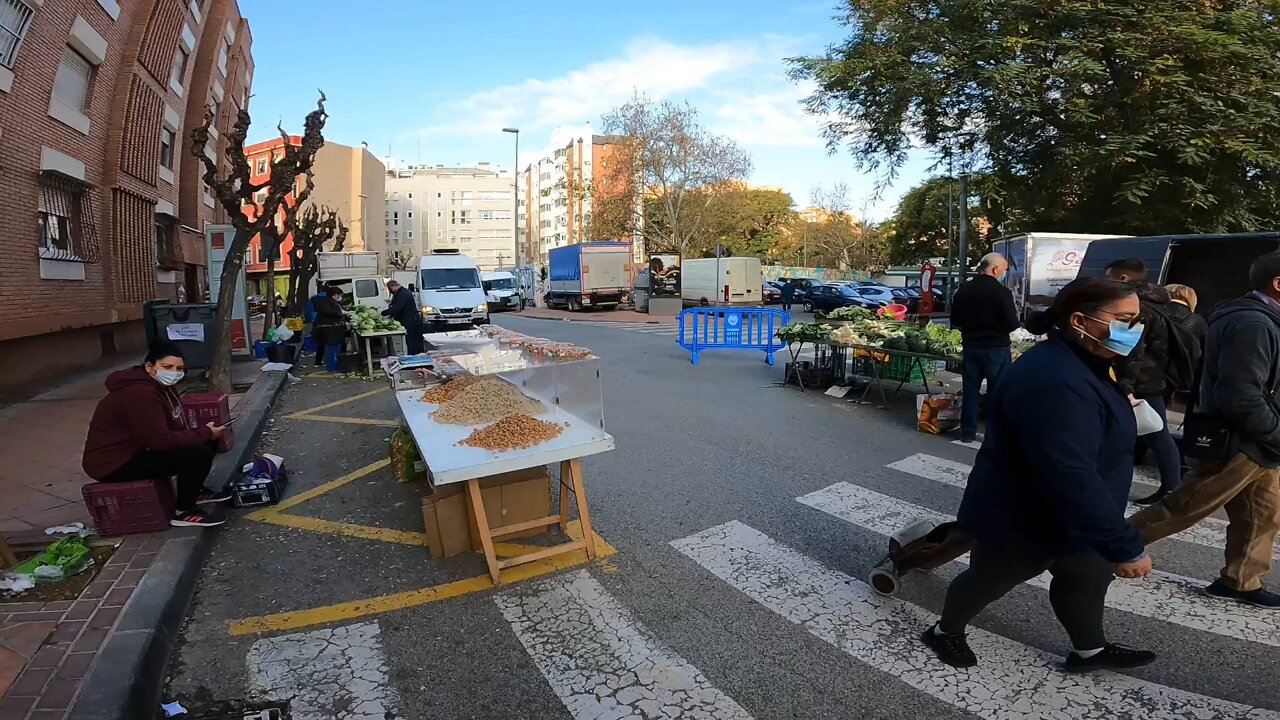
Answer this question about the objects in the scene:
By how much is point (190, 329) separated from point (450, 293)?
32.2 feet

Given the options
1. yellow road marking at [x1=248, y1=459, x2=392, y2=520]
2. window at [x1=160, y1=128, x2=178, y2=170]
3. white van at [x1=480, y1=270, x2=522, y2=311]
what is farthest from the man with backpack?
white van at [x1=480, y1=270, x2=522, y2=311]

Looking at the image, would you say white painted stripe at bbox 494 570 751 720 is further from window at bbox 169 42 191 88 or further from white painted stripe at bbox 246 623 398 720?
window at bbox 169 42 191 88

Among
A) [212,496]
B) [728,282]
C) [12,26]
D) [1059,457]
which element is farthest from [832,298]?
[1059,457]

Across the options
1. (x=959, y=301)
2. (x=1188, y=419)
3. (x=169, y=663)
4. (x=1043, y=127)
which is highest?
(x=1043, y=127)

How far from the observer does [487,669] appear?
3377mm

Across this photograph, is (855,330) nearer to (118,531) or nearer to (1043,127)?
(118,531)

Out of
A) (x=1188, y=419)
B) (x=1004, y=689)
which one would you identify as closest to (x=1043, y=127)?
(x=1188, y=419)

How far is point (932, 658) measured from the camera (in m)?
3.39

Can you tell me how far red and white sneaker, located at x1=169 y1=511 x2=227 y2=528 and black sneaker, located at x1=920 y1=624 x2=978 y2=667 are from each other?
4678mm

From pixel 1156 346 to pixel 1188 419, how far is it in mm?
1790

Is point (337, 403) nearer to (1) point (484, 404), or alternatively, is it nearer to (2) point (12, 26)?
(1) point (484, 404)

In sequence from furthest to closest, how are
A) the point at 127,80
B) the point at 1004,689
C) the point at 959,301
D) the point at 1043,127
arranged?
1. the point at 1043,127
2. the point at 127,80
3. the point at 959,301
4. the point at 1004,689

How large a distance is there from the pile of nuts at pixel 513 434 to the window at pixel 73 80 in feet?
46.2

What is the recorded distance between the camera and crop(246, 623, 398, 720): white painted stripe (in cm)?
312
